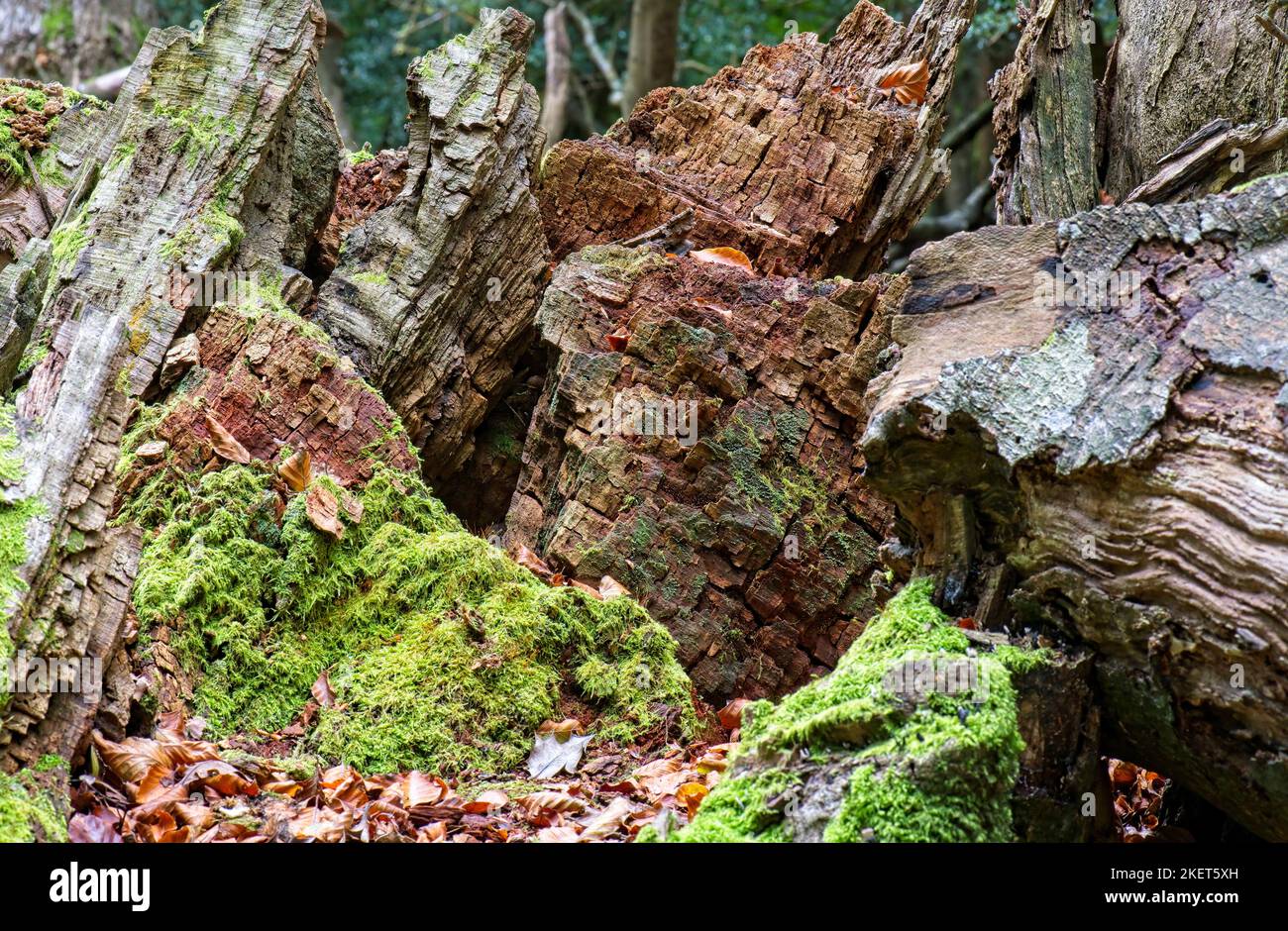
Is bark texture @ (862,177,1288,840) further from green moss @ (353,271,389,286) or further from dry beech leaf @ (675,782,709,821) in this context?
green moss @ (353,271,389,286)

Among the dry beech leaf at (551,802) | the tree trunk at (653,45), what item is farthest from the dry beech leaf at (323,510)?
the tree trunk at (653,45)

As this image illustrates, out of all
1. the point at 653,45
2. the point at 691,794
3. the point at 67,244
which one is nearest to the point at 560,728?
the point at 691,794

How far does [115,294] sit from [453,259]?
1661 mm

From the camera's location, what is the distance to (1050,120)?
18.9 feet

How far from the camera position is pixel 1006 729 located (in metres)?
3.28

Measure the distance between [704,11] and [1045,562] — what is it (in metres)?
12.9

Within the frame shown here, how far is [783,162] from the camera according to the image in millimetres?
6746

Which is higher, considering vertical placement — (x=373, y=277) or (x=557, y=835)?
(x=373, y=277)

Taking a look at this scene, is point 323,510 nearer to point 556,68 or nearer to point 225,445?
point 225,445

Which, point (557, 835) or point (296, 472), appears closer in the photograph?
point (557, 835)

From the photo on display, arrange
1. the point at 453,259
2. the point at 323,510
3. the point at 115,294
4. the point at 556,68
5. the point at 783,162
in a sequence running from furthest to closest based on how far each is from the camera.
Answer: the point at 556,68
the point at 783,162
the point at 453,259
the point at 115,294
the point at 323,510

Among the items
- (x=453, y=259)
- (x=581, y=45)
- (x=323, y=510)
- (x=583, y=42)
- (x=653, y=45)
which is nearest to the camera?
(x=323, y=510)

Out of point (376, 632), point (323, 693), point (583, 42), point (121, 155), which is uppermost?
point (583, 42)
